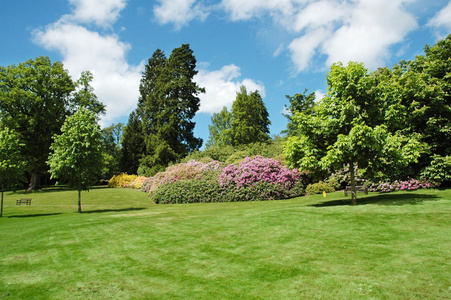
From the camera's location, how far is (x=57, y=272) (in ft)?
19.2

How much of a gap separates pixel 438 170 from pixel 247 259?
15.4m

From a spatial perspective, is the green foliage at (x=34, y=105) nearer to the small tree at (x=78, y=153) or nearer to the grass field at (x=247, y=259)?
the small tree at (x=78, y=153)

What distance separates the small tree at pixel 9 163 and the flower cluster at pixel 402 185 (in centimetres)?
2351

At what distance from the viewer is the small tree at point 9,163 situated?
18516 mm

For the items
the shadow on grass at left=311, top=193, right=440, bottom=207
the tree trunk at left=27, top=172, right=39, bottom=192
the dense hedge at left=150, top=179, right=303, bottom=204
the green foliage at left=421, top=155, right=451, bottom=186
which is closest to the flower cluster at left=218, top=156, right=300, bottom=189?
the dense hedge at left=150, top=179, right=303, bottom=204

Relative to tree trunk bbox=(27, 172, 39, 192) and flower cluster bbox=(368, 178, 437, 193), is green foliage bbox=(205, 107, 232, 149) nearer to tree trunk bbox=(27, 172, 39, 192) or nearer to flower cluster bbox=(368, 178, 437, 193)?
tree trunk bbox=(27, 172, 39, 192)

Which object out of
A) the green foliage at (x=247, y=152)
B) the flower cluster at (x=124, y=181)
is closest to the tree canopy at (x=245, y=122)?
the green foliage at (x=247, y=152)

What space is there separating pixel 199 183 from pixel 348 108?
1414 cm

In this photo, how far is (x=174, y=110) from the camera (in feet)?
138

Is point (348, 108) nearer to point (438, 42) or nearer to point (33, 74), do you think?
point (438, 42)

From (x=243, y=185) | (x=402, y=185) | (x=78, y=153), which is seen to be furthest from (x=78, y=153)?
(x=402, y=185)

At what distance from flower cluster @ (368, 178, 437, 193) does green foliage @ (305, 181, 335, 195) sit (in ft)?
9.39

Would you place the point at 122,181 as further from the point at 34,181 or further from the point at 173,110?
the point at 173,110

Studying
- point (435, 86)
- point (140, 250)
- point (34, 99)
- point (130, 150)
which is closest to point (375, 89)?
point (435, 86)
